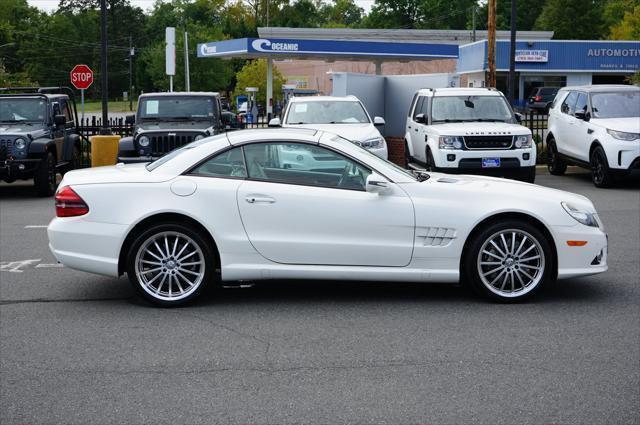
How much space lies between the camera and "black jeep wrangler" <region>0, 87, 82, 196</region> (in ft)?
52.0

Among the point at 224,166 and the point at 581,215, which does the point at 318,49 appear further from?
the point at 581,215

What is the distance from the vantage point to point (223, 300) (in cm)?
787

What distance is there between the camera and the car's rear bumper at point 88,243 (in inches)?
294

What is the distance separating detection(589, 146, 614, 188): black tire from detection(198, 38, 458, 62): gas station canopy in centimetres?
2363

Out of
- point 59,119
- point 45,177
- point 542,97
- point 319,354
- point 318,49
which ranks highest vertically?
point 318,49

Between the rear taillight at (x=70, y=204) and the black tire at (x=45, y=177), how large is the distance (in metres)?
8.98

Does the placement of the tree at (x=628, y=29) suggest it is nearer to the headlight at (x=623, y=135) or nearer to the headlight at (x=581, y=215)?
the headlight at (x=623, y=135)

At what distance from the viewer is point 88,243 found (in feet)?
24.6

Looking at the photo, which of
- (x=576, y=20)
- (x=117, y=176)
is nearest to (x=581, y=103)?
(x=117, y=176)

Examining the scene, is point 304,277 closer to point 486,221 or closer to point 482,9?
point 486,221

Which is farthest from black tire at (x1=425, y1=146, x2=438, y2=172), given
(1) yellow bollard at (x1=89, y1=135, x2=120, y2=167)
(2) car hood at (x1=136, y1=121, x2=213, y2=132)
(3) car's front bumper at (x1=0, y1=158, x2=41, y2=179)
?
(1) yellow bollard at (x1=89, y1=135, x2=120, y2=167)

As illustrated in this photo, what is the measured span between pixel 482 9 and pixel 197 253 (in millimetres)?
103079

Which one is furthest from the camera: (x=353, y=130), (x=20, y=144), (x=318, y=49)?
(x=318, y=49)

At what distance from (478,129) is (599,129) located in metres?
2.61
